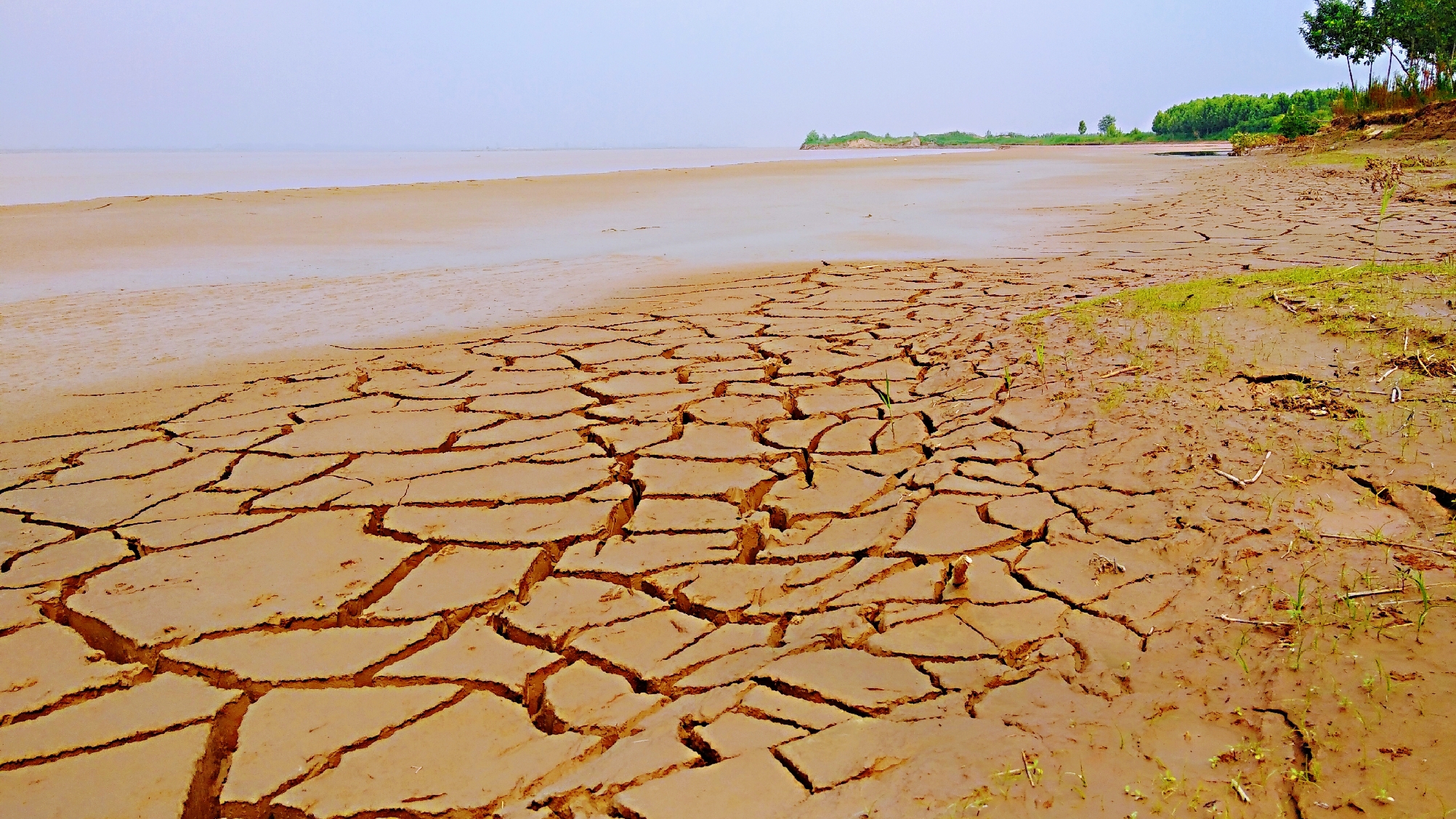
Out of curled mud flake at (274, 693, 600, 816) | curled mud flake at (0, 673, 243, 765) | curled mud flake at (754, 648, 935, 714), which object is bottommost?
curled mud flake at (274, 693, 600, 816)

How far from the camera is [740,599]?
193 centimetres

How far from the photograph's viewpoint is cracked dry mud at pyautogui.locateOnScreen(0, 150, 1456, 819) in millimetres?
1348

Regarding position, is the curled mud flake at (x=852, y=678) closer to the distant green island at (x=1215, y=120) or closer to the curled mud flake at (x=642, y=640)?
the curled mud flake at (x=642, y=640)

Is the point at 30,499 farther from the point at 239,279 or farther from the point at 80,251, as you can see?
the point at 80,251

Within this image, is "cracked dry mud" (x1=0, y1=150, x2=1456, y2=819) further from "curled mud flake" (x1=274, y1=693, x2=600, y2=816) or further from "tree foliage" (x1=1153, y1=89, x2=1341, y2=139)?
"tree foliage" (x1=1153, y1=89, x2=1341, y2=139)

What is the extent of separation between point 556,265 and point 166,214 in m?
6.78

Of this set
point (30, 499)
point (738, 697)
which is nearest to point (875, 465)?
point (738, 697)

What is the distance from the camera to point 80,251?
25.7 ft

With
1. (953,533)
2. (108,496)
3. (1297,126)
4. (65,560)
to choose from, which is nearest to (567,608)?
(953,533)

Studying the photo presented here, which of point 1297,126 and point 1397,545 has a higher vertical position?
point 1297,126

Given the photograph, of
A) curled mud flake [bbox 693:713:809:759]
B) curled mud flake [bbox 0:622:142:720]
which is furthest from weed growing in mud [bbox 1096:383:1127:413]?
curled mud flake [bbox 0:622:142:720]

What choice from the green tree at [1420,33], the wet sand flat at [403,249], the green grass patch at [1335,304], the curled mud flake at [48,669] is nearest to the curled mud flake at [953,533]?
the green grass patch at [1335,304]

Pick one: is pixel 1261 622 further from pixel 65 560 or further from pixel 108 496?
pixel 108 496

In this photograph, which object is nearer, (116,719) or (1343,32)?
(116,719)
